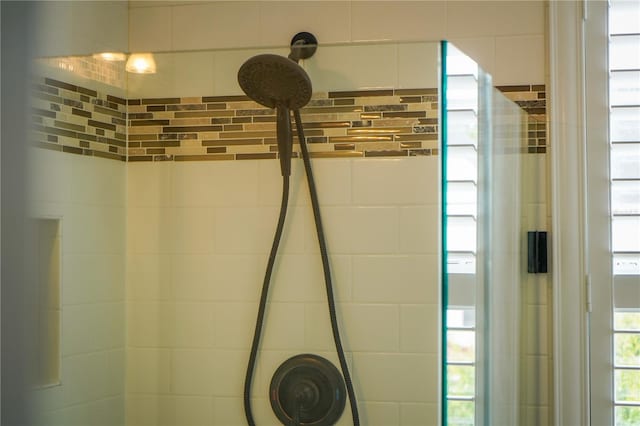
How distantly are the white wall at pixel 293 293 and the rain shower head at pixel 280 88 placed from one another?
0.04m

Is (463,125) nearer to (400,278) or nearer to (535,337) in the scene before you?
(400,278)

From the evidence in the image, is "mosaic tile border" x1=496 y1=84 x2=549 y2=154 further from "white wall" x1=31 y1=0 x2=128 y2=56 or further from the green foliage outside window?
"white wall" x1=31 y1=0 x2=128 y2=56

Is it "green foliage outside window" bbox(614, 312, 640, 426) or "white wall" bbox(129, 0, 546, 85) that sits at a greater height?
"white wall" bbox(129, 0, 546, 85)

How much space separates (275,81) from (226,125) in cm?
12

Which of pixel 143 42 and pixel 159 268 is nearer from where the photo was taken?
pixel 159 268

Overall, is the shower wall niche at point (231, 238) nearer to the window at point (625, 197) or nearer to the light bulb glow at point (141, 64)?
the light bulb glow at point (141, 64)

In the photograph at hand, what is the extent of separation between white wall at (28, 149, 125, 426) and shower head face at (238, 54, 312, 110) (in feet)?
0.93

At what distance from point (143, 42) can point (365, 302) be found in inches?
43.8

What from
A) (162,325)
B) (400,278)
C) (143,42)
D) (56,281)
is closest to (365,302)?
(400,278)

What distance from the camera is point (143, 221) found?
4.11ft

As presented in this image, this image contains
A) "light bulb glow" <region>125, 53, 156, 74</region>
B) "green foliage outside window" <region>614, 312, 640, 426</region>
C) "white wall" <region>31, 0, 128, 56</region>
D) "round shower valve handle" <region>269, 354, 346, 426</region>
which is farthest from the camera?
"green foliage outside window" <region>614, 312, 640, 426</region>

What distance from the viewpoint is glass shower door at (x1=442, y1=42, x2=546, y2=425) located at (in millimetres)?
1216

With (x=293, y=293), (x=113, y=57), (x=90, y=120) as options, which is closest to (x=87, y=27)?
(x=113, y=57)

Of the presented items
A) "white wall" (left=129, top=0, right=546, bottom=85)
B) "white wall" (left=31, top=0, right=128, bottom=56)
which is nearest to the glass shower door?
"white wall" (left=129, top=0, right=546, bottom=85)
